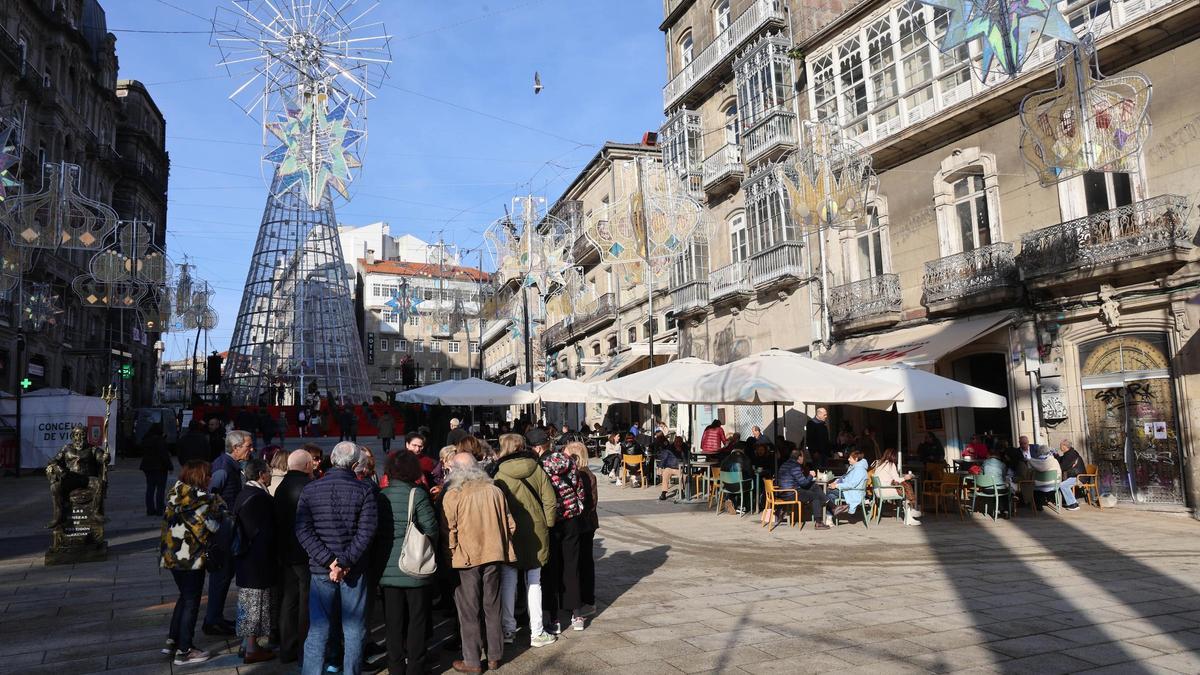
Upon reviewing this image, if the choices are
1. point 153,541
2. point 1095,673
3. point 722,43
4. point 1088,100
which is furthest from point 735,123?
point 1095,673

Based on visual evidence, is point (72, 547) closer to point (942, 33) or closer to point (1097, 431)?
point (1097, 431)

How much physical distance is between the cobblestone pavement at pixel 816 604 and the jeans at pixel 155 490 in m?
1.67

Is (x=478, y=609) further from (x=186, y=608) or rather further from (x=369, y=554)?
(x=186, y=608)

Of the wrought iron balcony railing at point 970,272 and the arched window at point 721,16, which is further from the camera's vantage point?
the arched window at point 721,16

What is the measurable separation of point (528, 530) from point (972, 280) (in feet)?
43.7

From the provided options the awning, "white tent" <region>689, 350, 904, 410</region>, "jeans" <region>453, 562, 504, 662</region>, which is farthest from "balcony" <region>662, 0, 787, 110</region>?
"jeans" <region>453, 562, 504, 662</region>

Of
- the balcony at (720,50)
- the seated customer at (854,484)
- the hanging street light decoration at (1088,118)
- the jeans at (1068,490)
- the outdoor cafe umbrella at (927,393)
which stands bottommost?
the jeans at (1068,490)

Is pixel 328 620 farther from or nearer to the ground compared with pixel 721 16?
nearer to the ground

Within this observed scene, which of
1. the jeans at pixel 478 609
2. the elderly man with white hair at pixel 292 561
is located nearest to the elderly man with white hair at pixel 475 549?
the jeans at pixel 478 609

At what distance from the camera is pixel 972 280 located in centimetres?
1584

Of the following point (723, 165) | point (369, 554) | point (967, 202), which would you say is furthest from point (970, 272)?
point (369, 554)

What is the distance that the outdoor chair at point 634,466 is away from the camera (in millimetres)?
17328

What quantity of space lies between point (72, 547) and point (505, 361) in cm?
5224

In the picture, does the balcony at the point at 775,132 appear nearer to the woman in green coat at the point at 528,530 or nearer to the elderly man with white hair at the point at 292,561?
the woman in green coat at the point at 528,530
